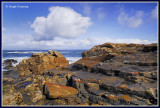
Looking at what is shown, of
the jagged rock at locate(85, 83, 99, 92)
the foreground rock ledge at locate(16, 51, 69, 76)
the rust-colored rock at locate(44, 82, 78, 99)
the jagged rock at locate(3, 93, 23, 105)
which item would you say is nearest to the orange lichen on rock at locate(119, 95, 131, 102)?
the jagged rock at locate(85, 83, 99, 92)

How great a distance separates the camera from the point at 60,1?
5930 millimetres

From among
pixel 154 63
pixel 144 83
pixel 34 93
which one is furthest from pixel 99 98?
pixel 154 63

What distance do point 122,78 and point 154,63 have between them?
89.0 inches

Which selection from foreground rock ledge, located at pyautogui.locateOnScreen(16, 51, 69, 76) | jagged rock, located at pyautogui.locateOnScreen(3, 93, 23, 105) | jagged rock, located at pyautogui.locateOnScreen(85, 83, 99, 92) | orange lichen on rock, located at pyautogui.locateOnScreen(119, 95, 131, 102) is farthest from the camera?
foreground rock ledge, located at pyautogui.locateOnScreen(16, 51, 69, 76)

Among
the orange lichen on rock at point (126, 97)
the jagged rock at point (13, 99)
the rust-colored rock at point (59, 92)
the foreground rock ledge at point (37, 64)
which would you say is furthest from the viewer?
the foreground rock ledge at point (37, 64)

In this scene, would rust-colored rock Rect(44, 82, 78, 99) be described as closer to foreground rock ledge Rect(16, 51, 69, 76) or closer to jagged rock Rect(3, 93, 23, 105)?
jagged rock Rect(3, 93, 23, 105)

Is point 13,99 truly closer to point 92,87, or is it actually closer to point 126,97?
point 92,87

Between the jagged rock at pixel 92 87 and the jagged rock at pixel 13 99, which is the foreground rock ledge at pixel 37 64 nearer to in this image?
the jagged rock at pixel 13 99

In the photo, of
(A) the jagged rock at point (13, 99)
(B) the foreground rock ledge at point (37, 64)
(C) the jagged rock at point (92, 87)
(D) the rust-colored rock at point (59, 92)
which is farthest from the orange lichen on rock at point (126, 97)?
(B) the foreground rock ledge at point (37, 64)

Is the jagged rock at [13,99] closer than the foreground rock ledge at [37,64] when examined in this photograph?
Yes

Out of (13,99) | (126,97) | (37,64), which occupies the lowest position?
(37,64)

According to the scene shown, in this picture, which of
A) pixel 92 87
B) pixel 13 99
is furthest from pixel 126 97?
pixel 13 99

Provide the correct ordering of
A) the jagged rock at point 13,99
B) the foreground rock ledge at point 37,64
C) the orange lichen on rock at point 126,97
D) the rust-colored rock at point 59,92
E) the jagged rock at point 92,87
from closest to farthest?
the orange lichen on rock at point 126,97, the jagged rock at point 13,99, the rust-colored rock at point 59,92, the jagged rock at point 92,87, the foreground rock ledge at point 37,64

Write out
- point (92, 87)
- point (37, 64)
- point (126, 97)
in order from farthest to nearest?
point (37, 64) < point (92, 87) < point (126, 97)
